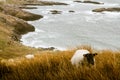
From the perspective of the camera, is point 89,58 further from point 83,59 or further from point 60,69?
point 60,69

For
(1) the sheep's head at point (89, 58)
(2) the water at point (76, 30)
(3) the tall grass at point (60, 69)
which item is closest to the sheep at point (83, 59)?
(1) the sheep's head at point (89, 58)

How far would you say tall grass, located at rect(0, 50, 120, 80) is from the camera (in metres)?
6.49

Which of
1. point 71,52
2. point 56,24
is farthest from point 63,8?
point 71,52

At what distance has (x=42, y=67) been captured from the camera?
7348mm

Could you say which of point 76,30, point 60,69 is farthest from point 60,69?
point 76,30

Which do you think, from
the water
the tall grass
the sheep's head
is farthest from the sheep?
the water

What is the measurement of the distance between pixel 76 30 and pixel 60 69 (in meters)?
61.5

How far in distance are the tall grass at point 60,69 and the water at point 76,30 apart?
42.8 metres

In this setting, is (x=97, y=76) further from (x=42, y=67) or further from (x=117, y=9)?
(x=117, y=9)

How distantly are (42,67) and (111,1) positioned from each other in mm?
108034

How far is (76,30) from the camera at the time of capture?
68312 millimetres

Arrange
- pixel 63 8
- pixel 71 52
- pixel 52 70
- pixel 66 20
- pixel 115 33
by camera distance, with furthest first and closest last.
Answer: pixel 63 8
pixel 66 20
pixel 115 33
pixel 71 52
pixel 52 70

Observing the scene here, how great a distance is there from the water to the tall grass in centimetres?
4277

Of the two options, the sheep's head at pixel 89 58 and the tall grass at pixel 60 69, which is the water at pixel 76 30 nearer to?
the tall grass at pixel 60 69
